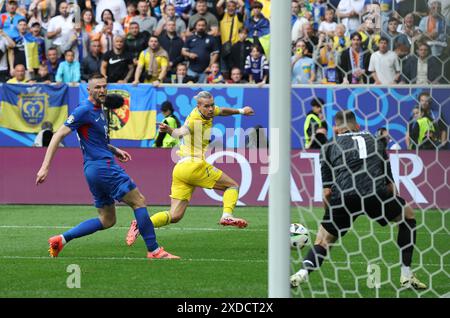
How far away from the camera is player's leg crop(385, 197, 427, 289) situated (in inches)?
368

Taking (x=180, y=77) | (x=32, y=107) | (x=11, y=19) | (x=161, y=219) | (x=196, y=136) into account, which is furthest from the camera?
(x=11, y=19)

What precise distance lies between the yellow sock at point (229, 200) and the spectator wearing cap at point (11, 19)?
9.81 meters

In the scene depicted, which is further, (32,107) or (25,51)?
(25,51)

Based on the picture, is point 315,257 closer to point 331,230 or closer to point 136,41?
point 331,230

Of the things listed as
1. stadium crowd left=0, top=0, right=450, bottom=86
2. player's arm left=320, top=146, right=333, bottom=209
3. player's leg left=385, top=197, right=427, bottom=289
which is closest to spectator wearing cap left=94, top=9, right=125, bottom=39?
stadium crowd left=0, top=0, right=450, bottom=86

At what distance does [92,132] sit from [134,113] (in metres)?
8.88

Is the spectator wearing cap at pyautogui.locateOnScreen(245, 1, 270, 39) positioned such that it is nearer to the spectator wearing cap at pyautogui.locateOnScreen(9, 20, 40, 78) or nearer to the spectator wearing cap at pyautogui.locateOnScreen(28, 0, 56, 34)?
the spectator wearing cap at pyautogui.locateOnScreen(28, 0, 56, 34)

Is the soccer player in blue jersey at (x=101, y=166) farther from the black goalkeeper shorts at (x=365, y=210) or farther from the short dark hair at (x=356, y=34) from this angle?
the short dark hair at (x=356, y=34)

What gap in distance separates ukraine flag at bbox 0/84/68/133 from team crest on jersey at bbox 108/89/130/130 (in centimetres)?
122

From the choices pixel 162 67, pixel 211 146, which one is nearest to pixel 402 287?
pixel 211 146

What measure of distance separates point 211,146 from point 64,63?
173 inches

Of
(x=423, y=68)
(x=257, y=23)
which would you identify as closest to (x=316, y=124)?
(x=423, y=68)

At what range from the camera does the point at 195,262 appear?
11227 mm
